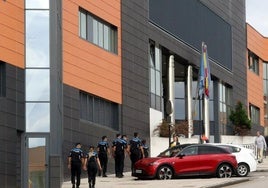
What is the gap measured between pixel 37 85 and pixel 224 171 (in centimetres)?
868

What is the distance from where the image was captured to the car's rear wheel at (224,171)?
105 feet

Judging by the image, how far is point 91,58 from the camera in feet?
118

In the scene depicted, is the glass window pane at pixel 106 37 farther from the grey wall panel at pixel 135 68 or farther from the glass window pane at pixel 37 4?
the glass window pane at pixel 37 4

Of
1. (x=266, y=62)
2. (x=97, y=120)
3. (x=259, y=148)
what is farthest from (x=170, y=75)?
(x=266, y=62)

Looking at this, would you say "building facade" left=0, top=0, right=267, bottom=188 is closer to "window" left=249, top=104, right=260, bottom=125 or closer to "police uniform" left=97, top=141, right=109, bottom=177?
"police uniform" left=97, top=141, right=109, bottom=177

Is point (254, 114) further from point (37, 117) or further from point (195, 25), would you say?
point (37, 117)

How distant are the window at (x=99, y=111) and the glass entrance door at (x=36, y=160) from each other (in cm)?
697

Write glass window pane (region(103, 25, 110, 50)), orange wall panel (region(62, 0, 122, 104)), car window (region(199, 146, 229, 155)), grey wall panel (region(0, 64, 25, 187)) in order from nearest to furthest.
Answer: grey wall panel (region(0, 64, 25, 187)) → car window (region(199, 146, 229, 155)) → orange wall panel (region(62, 0, 122, 104)) → glass window pane (region(103, 25, 110, 50))

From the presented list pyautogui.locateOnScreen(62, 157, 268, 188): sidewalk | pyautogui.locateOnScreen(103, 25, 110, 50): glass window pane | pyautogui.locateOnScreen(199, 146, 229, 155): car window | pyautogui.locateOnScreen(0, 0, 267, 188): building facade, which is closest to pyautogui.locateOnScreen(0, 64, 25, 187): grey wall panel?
pyautogui.locateOnScreen(0, 0, 267, 188): building facade

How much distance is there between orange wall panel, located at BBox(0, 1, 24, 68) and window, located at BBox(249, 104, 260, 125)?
133 ft

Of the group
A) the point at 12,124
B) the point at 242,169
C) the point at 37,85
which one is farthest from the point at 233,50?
the point at 12,124

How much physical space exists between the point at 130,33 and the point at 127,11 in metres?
1.12

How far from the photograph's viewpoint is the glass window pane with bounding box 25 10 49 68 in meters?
28.1

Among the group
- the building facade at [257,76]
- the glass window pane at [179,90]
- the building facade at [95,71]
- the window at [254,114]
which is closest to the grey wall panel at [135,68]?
the building facade at [95,71]
